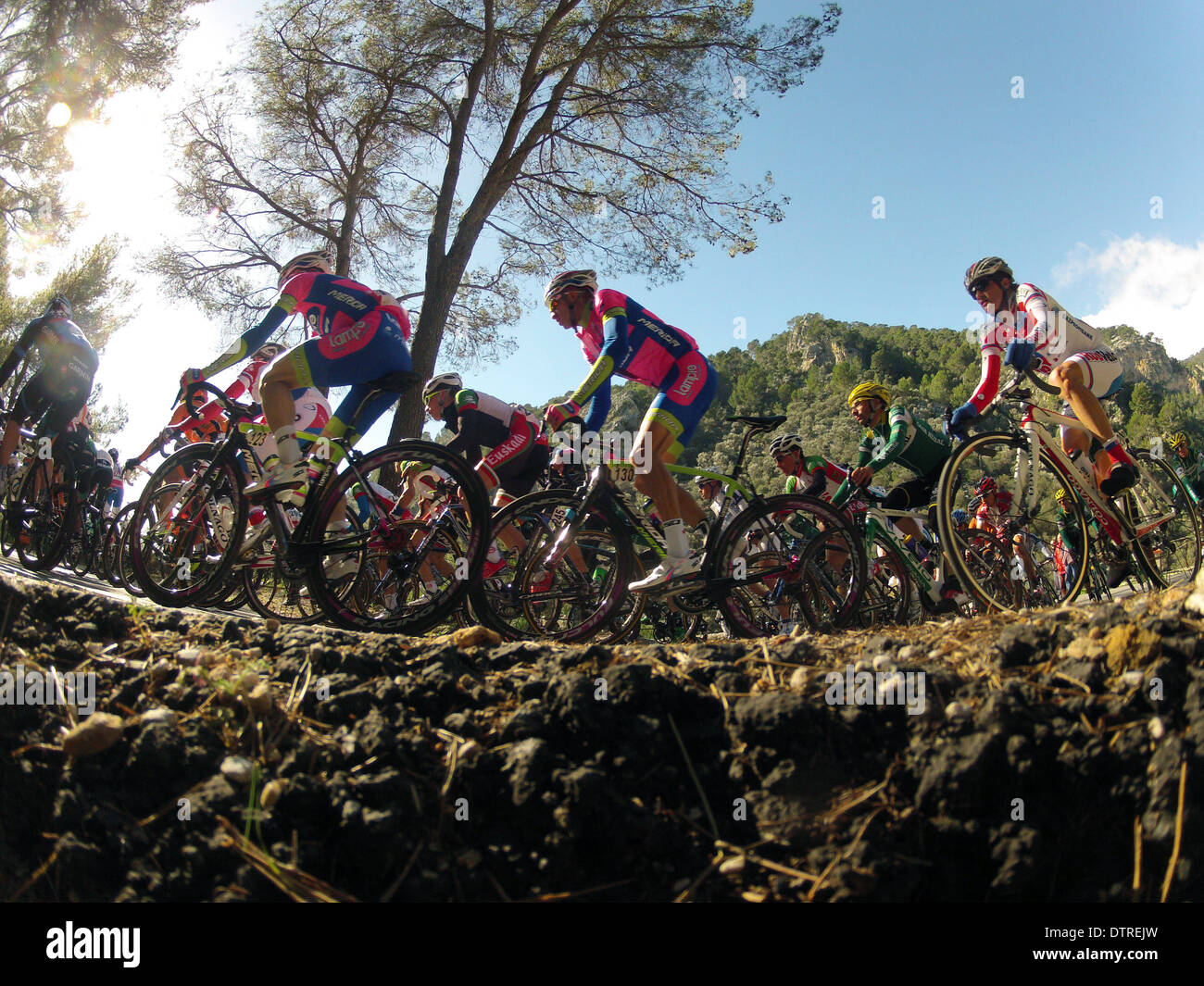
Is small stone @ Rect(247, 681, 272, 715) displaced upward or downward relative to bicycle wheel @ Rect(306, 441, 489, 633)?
downward

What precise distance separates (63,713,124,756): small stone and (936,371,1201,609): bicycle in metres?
3.40

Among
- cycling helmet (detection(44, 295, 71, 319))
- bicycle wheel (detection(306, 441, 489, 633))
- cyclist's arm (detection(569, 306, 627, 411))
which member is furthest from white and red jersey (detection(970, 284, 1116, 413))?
cycling helmet (detection(44, 295, 71, 319))

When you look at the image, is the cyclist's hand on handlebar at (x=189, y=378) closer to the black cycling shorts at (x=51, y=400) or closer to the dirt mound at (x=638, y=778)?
the dirt mound at (x=638, y=778)

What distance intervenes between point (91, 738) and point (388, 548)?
6.53 ft

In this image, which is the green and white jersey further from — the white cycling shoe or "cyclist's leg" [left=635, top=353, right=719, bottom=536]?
the white cycling shoe

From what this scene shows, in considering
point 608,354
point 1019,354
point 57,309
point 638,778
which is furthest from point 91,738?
point 57,309

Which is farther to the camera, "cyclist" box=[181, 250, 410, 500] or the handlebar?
the handlebar

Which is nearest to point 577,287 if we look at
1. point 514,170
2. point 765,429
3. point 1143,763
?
point 765,429

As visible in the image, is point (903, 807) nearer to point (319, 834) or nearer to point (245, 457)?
point (319, 834)

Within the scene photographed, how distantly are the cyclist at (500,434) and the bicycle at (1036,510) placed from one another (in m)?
3.24

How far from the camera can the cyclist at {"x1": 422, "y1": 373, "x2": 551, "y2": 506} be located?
614 centimetres
